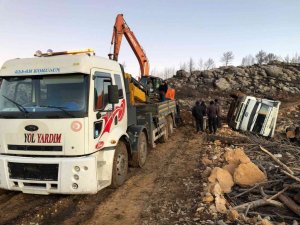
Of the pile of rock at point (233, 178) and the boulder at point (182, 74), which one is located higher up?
the boulder at point (182, 74)

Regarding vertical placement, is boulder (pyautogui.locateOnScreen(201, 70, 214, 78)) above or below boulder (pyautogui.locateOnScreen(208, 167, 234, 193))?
above

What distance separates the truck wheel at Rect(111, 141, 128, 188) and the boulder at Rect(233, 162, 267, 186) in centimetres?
246

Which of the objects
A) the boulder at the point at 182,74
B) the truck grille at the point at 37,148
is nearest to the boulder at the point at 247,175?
the truck grille at the point at 37,148

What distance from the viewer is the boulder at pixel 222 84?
105 ft

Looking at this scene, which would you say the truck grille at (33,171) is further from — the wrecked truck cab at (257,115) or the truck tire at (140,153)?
the wrecked truck cab at (257,115)

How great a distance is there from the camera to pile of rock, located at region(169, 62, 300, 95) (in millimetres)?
31891

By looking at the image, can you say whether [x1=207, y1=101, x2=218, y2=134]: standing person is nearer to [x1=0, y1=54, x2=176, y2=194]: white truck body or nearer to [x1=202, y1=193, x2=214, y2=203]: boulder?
[x1=202, y1=193, x2=214, y2=203]: boulder

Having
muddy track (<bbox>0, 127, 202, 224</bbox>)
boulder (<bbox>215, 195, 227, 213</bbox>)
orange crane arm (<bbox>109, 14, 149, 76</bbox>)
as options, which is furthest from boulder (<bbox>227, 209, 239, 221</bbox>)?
orange crane arm (<bbox>109, 14, 149, 76</bbox>)

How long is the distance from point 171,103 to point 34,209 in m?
8.64

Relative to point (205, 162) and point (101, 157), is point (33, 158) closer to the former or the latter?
point (101, 157)

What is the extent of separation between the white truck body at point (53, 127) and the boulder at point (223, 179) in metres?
2.28

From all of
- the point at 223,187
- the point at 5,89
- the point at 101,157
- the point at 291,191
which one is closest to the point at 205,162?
the point at 223,187

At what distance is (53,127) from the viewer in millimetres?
5836

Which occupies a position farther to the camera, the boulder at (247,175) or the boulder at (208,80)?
the boulder at (208,80)
